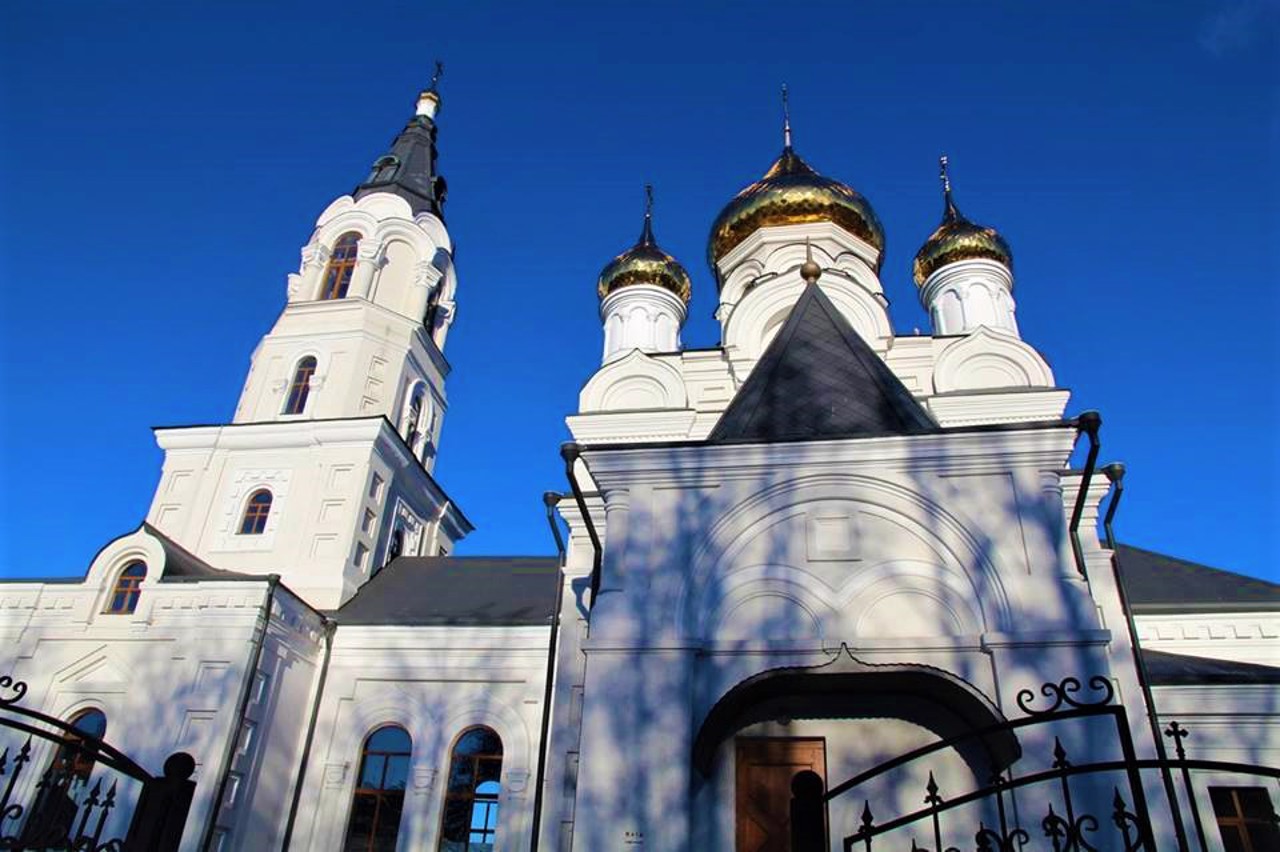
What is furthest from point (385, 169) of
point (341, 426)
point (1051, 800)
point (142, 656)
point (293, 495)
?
point (1051, 800)

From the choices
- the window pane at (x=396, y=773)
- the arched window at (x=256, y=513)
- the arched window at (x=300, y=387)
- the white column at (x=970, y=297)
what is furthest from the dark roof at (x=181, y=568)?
the white column at (x=970, y=297)

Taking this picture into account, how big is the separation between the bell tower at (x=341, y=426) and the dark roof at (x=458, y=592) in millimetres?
536

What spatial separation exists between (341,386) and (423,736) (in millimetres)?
8015

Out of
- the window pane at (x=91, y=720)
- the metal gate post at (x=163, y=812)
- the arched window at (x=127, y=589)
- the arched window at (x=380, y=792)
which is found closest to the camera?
the metal gate post at (x=163, y=812)

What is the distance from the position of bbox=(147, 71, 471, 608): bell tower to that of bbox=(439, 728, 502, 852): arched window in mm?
3906

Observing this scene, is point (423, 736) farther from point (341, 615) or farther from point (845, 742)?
A: point (845, 742)

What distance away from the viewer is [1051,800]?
5230 mm

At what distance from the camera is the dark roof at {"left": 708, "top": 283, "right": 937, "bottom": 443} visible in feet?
23.7

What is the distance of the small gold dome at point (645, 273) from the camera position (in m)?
19.0

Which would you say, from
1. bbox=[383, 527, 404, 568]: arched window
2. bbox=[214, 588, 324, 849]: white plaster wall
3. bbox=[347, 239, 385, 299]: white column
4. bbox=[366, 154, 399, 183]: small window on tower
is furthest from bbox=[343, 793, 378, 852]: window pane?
bbox=[366, 154, 399, 183]: small window on tower

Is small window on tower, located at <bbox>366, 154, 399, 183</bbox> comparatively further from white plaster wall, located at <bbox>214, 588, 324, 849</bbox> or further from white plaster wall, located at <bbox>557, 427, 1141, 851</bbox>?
white plaster wall, located at <bbox>557, 427, 1141, 851</bbox>

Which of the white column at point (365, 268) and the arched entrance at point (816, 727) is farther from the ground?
the white column at point (365, 268)

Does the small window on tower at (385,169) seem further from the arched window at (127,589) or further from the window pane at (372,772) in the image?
the window pane at (372,772)

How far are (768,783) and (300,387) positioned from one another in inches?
586
